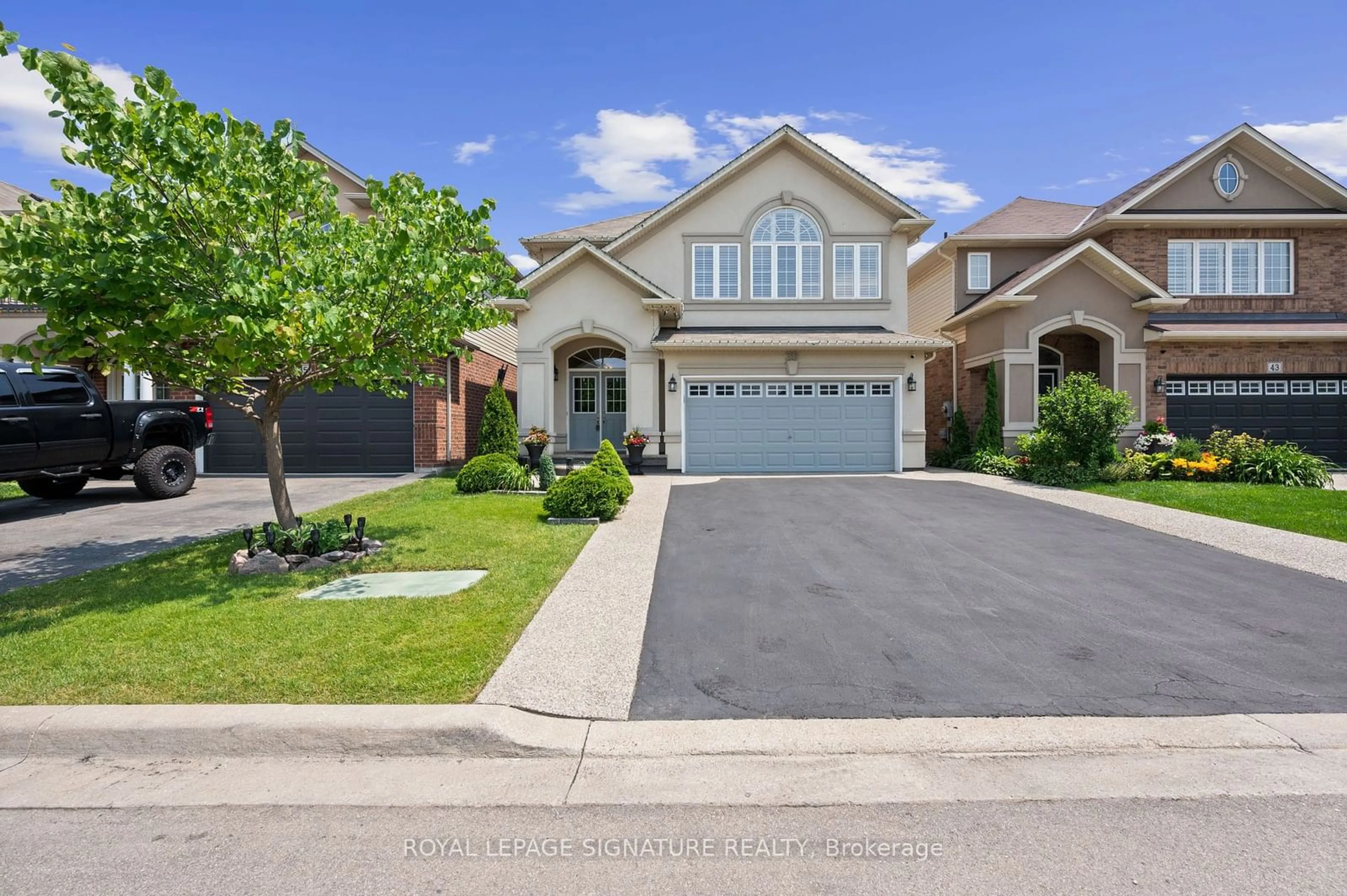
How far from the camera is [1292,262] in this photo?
805 inches

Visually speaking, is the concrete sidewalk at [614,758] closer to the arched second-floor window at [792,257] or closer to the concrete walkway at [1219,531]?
the concrete walkway at [1219,531]

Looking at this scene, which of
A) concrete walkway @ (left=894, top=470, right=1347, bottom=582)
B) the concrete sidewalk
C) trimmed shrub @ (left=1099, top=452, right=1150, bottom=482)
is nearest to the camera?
the concrete sidewalk

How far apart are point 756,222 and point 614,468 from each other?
10.1 m

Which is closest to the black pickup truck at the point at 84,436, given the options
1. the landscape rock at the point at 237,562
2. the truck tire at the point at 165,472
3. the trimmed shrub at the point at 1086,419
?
the truck tire at the point at 165,472

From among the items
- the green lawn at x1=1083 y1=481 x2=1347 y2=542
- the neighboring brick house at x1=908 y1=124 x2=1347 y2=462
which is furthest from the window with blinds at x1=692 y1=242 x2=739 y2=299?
the green lawn at x1=1083 y1=481 x2=1347 y2=542

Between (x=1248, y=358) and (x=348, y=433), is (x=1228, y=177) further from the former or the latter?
(x=348, y=433)

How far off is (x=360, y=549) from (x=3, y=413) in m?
6.90

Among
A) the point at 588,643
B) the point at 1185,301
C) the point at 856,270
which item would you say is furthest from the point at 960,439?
the point at 588,643

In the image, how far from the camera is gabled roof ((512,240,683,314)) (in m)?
17.8

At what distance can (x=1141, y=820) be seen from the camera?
11.1 feet

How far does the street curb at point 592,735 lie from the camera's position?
4074mm

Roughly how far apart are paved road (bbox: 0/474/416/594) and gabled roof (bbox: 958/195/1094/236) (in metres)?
17.7

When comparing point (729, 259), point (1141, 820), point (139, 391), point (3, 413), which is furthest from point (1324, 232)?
point (139, 391)

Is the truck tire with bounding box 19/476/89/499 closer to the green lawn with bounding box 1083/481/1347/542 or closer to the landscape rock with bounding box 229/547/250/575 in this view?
the landscape rock with bounding box 229/547/250/575
